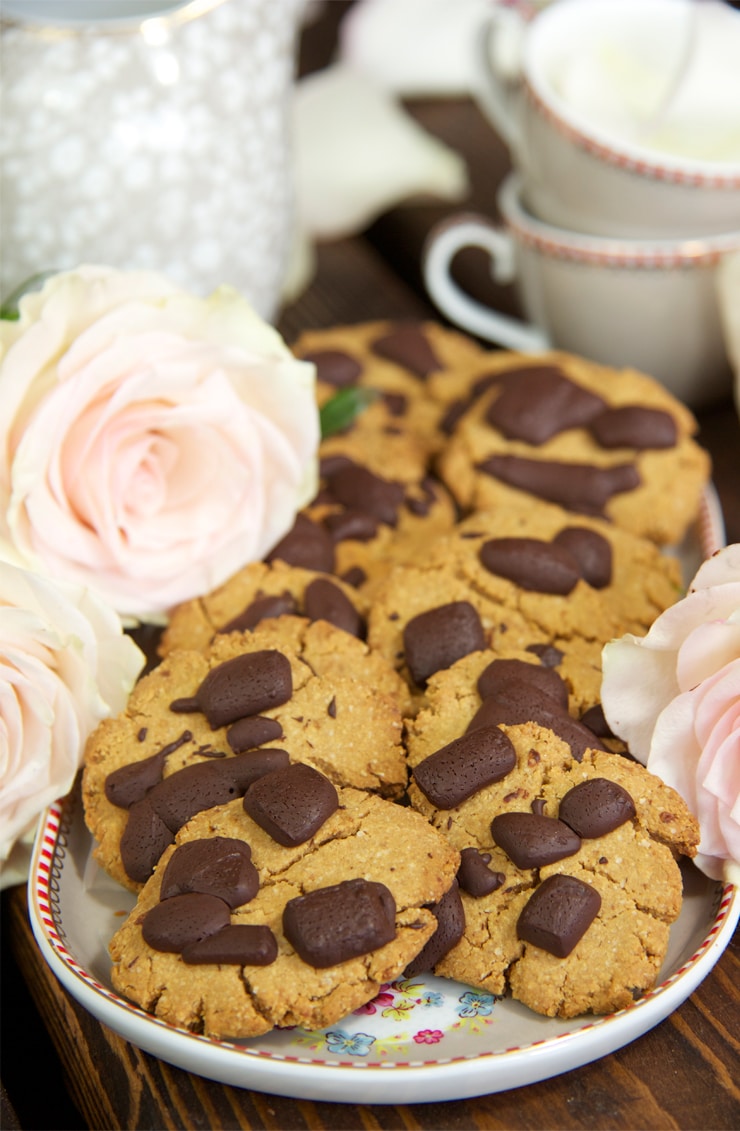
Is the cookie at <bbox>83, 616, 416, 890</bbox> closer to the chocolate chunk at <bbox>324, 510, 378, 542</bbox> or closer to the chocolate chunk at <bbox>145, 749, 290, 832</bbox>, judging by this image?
the chocolate chunk at <bbox>145, 749, 290, 832</bbox>

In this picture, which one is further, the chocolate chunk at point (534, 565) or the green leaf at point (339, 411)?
the green leaf at point (339, 411)

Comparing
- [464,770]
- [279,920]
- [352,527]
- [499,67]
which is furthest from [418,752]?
[499,67]

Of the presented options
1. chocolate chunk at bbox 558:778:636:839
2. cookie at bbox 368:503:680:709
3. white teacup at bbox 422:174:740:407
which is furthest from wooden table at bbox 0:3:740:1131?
white teacup at bbox 422:174:740:407

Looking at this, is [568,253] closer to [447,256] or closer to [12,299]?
[447,256]

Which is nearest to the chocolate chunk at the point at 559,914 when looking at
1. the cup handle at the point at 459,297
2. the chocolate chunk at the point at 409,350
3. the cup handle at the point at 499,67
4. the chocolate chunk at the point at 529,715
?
the chocolate chunk at the point at 529,715

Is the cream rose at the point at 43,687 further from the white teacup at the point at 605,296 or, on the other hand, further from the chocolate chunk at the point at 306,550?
the white teacup at the point at 605,296

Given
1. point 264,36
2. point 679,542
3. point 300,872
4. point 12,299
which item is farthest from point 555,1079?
point 264,36

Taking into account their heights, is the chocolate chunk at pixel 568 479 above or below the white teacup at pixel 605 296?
below
